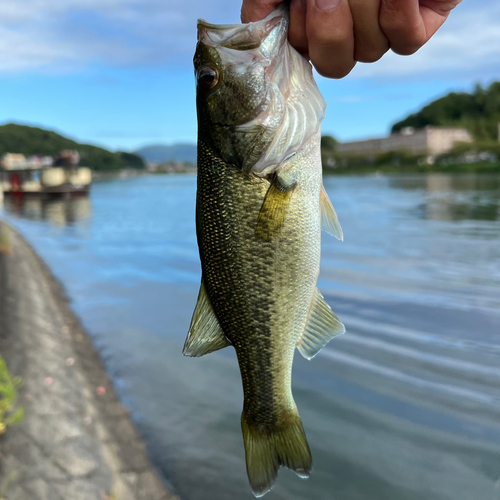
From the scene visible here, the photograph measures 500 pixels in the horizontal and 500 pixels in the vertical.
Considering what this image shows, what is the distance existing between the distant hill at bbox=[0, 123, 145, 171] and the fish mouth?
11076cm

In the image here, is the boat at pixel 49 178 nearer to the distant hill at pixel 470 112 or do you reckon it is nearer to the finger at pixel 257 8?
the finger at pixel 257 8

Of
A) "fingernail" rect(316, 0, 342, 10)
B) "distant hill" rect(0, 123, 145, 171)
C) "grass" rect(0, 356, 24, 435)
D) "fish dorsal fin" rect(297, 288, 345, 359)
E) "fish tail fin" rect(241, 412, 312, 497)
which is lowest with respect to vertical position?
"grass" rect(0, 356, 24, 435)

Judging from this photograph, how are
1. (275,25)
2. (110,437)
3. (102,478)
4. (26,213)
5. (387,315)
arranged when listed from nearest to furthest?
(275,25) → (102,478) → (110,437) → (387,315) → (26,213)

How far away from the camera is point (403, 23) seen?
5.12 ft

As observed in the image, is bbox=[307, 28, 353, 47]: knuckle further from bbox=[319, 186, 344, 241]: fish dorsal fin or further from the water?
the water

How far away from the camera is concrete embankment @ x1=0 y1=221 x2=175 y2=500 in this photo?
A: 395 cm

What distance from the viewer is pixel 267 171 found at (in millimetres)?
1837

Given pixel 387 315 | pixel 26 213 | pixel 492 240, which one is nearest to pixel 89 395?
pixel 387 315

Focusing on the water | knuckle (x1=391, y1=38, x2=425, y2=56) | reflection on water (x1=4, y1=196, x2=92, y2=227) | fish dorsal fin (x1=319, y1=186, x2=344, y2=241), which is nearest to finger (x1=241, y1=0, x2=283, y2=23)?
knuckle (x1=391, y1=38, x2=425, y2=56)

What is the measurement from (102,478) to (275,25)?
4141mm

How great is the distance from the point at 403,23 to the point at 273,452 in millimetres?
1813

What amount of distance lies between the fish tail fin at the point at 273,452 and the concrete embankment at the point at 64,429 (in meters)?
2.62

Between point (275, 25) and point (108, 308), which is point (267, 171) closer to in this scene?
point (275, 25)

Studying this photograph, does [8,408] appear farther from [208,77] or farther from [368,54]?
[368,54]
